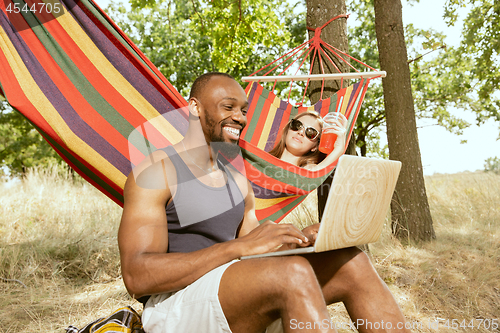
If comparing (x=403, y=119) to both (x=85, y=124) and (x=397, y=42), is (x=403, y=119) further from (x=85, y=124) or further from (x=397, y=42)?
(x=85, y=124)

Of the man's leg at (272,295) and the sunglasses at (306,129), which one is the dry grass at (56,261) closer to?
the man's leg at (272,295)

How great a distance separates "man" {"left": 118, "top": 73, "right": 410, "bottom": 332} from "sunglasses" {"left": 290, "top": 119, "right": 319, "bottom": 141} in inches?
50.5

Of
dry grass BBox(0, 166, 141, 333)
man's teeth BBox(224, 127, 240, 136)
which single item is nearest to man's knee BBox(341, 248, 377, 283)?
man's teeth BBox(224, 127, 240, 136)

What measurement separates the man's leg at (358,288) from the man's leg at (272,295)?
29 cm

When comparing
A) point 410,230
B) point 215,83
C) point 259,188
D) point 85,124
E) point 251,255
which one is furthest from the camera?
point 410,230

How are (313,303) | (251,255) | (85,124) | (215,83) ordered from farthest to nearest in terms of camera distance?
1. (85,124)
2. (215,83)
3. (251,255)
4. (313,303)

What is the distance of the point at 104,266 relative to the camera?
2943mm

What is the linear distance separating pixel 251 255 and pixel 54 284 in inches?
85.7

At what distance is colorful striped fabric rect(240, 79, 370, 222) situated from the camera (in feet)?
6.69

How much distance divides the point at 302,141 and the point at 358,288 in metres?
1.67

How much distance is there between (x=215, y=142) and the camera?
154cm

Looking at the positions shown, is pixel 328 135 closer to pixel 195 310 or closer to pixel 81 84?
pixel 81 84

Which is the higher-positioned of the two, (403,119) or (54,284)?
(403,119)

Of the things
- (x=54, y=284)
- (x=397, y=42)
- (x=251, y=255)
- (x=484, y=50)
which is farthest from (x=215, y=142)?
(x=484, y=50)
